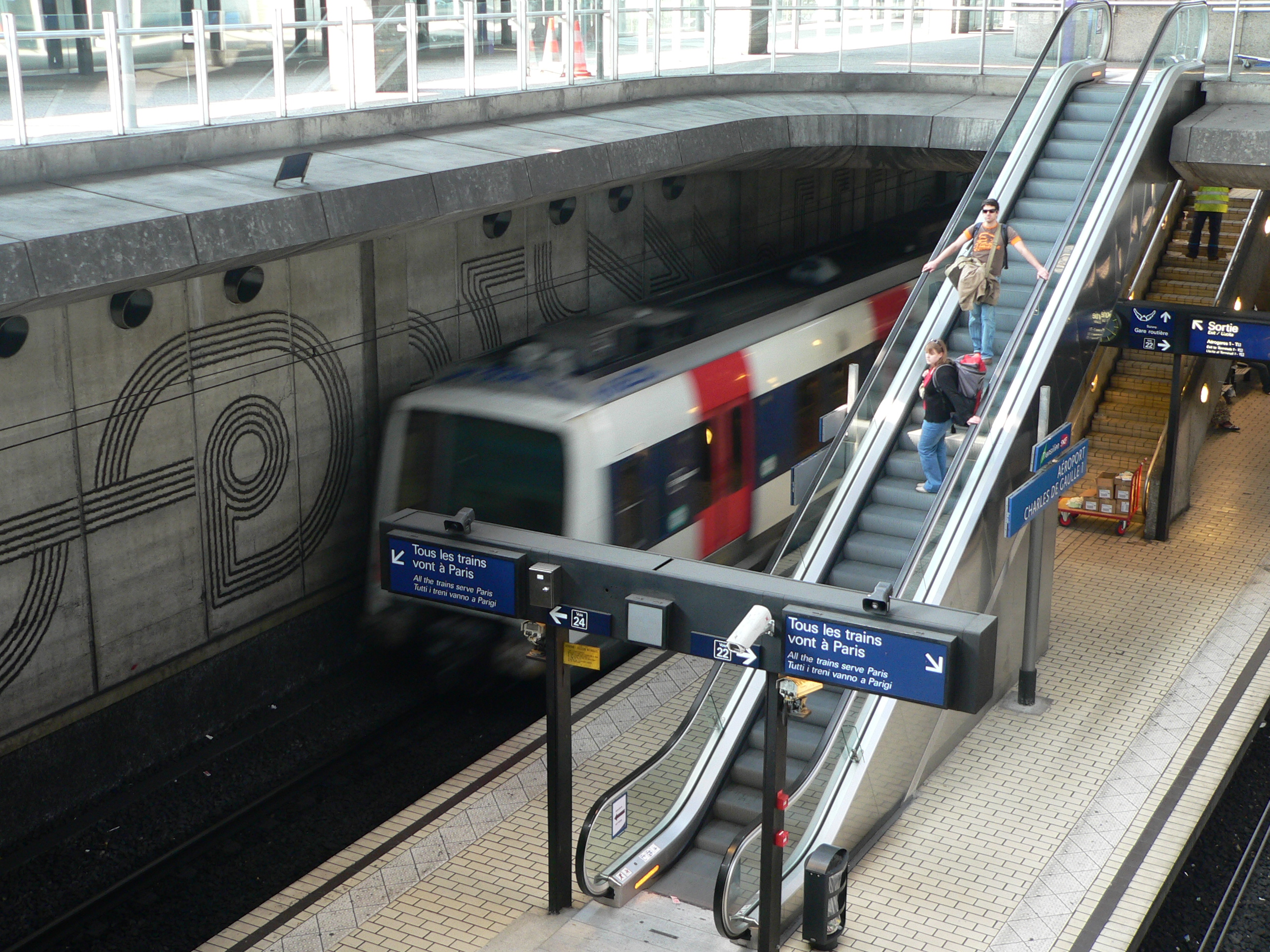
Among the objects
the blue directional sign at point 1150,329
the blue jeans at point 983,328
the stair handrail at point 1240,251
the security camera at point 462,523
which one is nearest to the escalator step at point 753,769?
the security camera at point 462,523

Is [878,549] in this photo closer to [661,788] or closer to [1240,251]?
[661,788]

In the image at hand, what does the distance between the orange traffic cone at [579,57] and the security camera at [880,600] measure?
363 inches

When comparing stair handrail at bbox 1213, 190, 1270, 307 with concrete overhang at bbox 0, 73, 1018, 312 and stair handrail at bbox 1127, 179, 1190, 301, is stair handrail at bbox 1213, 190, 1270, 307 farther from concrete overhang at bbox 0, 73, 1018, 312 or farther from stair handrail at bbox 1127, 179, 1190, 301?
concrete overhang at bbox 0, 73, 1018, 312

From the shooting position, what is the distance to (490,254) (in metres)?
14.8

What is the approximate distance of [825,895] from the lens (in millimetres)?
8594

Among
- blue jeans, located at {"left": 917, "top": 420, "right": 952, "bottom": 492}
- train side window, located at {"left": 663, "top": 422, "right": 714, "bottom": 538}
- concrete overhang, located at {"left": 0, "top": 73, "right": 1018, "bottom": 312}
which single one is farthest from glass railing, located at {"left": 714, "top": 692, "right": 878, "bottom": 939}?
concrete overhang, located at {"left": 0, "top": 73, "right": 1018, "bottom": 312}

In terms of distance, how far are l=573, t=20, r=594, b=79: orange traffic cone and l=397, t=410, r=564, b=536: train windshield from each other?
496 centimetres

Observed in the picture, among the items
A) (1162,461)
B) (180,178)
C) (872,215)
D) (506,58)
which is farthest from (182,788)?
(872,215)

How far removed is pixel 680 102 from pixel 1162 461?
271 inches

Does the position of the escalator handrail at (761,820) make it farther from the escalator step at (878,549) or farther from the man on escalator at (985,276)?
the man on escalator at (985,276)

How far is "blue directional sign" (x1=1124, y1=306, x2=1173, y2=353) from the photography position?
1459 cm

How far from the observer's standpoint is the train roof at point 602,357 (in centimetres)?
1214

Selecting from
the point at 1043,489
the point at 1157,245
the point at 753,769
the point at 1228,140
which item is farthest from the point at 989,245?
the point at 1157,245

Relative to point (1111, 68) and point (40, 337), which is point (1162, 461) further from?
point (40, 337)
